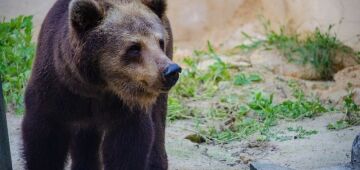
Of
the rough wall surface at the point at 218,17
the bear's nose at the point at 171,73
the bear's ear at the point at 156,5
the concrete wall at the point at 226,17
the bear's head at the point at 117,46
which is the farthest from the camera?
the rough wall surface at the point at 218,17

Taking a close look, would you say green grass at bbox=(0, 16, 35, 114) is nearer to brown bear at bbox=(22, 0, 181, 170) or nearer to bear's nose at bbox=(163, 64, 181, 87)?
brown bear at bbox=(22, 0, 181, 170)

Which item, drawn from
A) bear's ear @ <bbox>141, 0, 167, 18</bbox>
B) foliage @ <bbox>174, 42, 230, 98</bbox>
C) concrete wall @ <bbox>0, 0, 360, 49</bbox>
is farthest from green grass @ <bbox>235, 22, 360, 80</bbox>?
bear's ear @ <bbox>141, 0, 167, 18</bbox>

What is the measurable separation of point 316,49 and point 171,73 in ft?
17.5

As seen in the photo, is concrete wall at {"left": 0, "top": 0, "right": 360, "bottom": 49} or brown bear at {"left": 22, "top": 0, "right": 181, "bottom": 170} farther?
concrete wall at {"left": 0, "top": 0, "right": 360, "bottom": 49}

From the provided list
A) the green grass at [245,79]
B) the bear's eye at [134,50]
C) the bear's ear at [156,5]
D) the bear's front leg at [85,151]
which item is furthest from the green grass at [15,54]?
the bear's eye at [134,50]

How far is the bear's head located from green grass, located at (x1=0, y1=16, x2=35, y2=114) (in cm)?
343

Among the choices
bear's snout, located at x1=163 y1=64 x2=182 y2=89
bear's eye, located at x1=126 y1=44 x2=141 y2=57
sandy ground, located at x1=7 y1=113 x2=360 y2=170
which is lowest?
sandy ground, located at x1=7 y1=113 x2=360 y2=170

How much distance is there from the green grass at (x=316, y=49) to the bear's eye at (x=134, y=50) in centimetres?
514

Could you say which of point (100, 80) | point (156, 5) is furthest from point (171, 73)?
point (156, 5)

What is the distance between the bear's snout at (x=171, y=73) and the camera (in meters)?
4.55

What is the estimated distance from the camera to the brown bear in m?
4.83

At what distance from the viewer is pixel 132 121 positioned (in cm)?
521

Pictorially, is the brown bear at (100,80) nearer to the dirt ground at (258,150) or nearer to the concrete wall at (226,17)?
the dirt ground at (258,150)

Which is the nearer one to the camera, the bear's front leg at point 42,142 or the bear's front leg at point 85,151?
the bear's front leg at point 42,142
